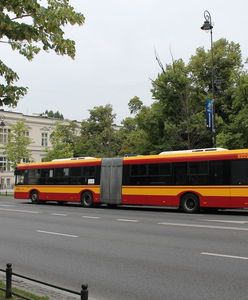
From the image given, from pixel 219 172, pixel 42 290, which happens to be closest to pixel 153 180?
pixel 219 172

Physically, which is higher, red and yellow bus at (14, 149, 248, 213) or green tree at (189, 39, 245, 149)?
green tree at (189, 39, 245, 149)

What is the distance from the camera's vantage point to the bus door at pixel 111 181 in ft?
89.4

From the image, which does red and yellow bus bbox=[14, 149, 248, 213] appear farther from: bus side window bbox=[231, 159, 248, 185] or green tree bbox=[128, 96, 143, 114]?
green tree bbox=[128, 96, 143, 114]

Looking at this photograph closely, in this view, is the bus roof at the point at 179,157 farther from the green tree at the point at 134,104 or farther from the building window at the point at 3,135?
the building window at the point at 3,135

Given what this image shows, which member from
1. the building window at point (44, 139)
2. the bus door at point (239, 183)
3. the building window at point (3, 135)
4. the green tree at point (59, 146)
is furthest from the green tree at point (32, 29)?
the building window at point (44, 139)

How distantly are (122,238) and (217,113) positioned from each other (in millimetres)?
29158

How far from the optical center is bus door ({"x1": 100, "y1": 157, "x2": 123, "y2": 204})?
27250 millimetres

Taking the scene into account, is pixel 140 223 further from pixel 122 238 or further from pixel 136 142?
pixel 136 142

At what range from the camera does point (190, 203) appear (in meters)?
23.8

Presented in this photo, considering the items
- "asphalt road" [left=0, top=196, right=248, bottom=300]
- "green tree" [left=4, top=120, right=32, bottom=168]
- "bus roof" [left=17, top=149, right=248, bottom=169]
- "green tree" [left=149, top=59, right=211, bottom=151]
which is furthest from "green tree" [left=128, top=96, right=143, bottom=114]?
"asphalt road" [left=0, top=196, right=248, bottom=300]

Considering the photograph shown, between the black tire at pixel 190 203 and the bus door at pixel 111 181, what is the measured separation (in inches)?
A: 175

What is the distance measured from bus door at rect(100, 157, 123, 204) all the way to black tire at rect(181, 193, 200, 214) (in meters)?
4.44

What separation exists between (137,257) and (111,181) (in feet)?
55.8

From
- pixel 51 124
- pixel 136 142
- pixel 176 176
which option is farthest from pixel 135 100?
pixel 176 176
